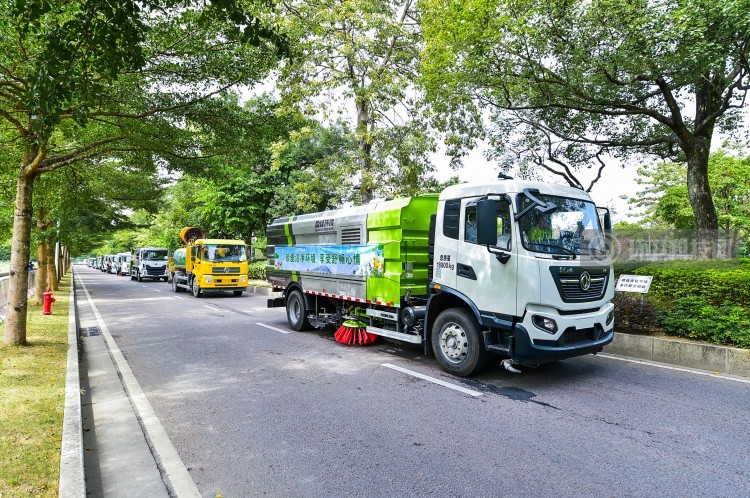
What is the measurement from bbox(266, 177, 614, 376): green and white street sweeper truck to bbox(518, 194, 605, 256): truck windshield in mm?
15

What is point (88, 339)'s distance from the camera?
9477 millimetres

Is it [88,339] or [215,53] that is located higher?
[215,53]

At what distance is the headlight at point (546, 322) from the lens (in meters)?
5.51

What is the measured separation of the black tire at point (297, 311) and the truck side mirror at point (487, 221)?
17.6ft

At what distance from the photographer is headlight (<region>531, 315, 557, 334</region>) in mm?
5508

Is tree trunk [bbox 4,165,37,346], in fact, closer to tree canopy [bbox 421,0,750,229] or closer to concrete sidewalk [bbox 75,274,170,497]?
concrete sidewalk [bbox 75,274,170,497]

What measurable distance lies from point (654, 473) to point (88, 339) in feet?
33.2

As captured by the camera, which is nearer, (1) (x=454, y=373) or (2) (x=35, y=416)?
(2) (x=35, y=416)

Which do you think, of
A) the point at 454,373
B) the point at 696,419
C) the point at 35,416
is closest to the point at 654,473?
the point at 696,419

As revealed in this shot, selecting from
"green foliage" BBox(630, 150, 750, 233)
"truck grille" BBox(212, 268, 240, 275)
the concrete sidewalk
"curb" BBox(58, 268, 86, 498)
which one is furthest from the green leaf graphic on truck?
"green foliage" BBox(630, 150, 750, 233)

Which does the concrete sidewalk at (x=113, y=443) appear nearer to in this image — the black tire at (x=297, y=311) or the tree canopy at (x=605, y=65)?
the black tire at (x=297, y=311)

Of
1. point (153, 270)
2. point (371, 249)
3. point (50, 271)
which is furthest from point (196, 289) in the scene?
point (153, 270)

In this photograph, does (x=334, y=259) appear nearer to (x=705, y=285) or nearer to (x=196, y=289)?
(x=705, y=285)

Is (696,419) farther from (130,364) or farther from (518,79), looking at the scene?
(518,79)
